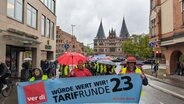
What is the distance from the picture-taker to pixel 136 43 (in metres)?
126

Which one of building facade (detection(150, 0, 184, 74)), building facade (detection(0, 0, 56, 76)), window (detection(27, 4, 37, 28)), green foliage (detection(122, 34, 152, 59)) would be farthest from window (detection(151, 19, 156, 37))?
green foliage (detection(122, 34, 152, 59))

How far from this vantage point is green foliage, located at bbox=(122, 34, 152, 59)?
112 meters

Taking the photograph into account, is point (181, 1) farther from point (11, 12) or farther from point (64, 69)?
point (64, 69)

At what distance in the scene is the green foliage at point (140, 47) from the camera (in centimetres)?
11181

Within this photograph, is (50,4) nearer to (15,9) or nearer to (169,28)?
Result: (169,28)

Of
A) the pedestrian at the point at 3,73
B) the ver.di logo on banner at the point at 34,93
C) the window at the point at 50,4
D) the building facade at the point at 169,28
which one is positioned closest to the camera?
the ver.di logo on banner at the point at 34,93

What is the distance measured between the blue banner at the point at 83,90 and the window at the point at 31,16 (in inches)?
918

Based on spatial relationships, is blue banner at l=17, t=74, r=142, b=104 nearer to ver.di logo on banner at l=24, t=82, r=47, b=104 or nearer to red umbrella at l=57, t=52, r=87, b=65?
ver.di logo on banner at l=24, t=82, r=47, b=104

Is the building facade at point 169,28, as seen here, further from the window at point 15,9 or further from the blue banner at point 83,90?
the blue banner at point 83,90

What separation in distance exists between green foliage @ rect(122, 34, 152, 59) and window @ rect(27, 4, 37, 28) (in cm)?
7651

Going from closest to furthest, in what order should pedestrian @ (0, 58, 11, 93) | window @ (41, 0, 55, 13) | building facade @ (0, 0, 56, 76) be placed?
pedestrian @ (0, 58, 11, 93), building facade @ (0, 0, 56, 76), window @ (41, 0, 55, 13)

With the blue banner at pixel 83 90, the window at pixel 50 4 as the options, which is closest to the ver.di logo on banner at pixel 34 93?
the blue banner at pixel 83 90

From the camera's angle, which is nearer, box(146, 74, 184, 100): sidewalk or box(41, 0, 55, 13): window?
box(146, 74, 184, 100): sidewalk

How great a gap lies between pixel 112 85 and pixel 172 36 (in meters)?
29.1
